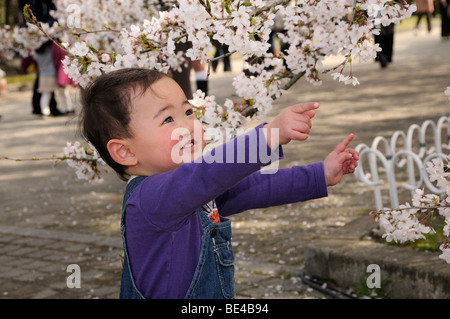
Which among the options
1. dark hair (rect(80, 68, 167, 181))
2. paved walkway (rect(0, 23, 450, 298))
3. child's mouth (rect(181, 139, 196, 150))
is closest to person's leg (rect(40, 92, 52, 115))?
paved walkway (rect(0, 23, 450, 298))

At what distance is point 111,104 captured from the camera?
265 cm

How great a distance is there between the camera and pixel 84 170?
411 cm

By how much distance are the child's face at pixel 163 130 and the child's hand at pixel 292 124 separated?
419mm

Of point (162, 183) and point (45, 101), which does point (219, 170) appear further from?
point (45, 101)

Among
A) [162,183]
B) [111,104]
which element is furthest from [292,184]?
[111,104]

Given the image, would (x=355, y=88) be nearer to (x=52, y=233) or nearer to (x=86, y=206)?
Result: (x=86, y=206)

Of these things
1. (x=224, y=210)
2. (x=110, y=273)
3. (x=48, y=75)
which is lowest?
(x=110, y=273)

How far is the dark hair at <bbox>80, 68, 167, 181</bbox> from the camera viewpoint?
2.64 metres

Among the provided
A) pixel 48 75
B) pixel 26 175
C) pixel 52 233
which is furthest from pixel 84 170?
pixel 48 75

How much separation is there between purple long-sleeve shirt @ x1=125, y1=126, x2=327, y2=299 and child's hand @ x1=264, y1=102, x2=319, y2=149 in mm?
50

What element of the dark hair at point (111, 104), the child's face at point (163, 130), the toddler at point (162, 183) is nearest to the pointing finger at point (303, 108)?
the toddler at point (162, 183)

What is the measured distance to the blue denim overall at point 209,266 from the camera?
261 centimetres
